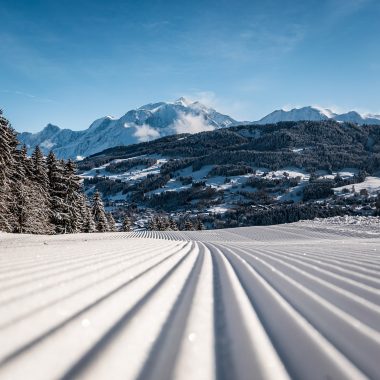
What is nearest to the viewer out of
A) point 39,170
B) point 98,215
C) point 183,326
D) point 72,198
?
point 183,326

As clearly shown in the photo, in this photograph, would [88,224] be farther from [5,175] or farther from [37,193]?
[5,175]

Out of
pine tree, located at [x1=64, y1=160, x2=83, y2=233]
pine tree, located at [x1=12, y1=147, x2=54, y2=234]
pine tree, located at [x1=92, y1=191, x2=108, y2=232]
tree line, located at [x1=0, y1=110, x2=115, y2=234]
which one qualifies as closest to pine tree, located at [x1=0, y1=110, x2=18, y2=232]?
tree line, located at [x1=0, y1=110, x2=115, y2=234]

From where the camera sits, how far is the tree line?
3136cm

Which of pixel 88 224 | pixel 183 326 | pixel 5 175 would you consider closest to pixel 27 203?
pixel 5 175

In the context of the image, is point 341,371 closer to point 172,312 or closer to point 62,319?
point 172,312

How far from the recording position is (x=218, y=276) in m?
5.82

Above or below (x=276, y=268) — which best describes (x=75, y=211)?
above

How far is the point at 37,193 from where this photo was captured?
121ft

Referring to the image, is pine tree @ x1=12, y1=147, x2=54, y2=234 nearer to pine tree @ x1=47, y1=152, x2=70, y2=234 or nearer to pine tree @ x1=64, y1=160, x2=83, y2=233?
pine tree @ x1=47, y1=152, x2=70, y2=234

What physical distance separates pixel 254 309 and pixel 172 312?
2.73 feet

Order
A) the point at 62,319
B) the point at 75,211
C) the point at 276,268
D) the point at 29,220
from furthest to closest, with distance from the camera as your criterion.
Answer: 1. the point at 75,211
2. the point at 29,220
3. the point at 276,268
4. the point at 62,319

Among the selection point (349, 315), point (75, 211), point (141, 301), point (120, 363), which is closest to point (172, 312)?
point (141, 301)

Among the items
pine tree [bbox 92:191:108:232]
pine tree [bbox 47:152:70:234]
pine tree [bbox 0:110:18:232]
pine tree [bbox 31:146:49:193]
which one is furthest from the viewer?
pine tree [bbox 92:191:108:232]

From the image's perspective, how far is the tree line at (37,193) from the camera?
31.4m
